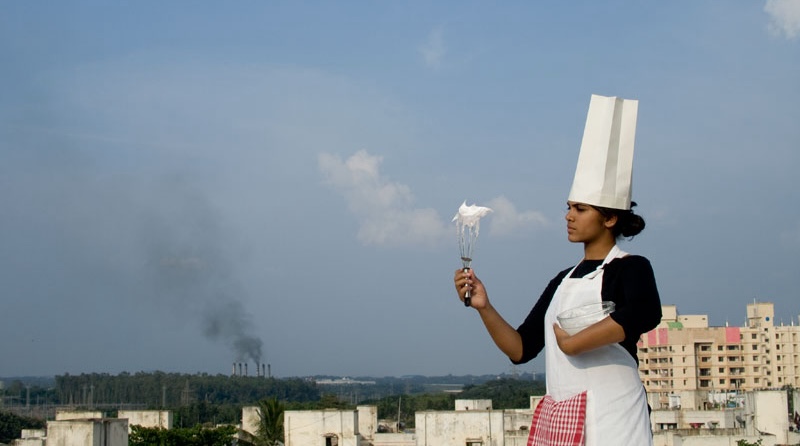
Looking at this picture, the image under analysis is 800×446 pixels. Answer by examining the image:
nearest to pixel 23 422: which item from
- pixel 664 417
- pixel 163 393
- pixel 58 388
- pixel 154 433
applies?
pixel 154 433

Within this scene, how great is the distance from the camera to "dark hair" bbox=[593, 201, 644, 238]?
10.7 feet

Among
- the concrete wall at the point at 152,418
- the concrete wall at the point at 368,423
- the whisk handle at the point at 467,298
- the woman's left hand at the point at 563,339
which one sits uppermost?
the whisk handle at the point at 467,298

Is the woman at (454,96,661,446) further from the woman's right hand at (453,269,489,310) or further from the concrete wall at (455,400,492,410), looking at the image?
the concrete wall at (455,400,492,410)

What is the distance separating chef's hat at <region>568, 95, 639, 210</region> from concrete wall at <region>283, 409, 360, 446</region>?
23.1 m

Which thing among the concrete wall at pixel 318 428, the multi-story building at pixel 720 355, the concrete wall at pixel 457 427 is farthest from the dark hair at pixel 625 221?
the multi-story building at pixel 720 355

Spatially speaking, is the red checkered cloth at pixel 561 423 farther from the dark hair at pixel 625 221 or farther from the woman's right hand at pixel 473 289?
the dark hair at pixel 625 221

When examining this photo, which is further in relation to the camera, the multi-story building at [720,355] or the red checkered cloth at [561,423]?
the multi-story building at [720,355]

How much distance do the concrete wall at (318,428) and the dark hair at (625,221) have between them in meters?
23.0

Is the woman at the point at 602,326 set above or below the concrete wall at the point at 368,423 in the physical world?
above

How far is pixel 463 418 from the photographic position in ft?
66.2

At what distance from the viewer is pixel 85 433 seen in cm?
1673

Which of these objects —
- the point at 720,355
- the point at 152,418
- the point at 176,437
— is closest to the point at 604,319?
the point at 176,437

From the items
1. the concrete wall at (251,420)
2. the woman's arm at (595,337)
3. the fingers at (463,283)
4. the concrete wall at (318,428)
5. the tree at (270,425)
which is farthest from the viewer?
the concrete wall at (251,420)

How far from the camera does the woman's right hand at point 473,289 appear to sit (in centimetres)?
339
